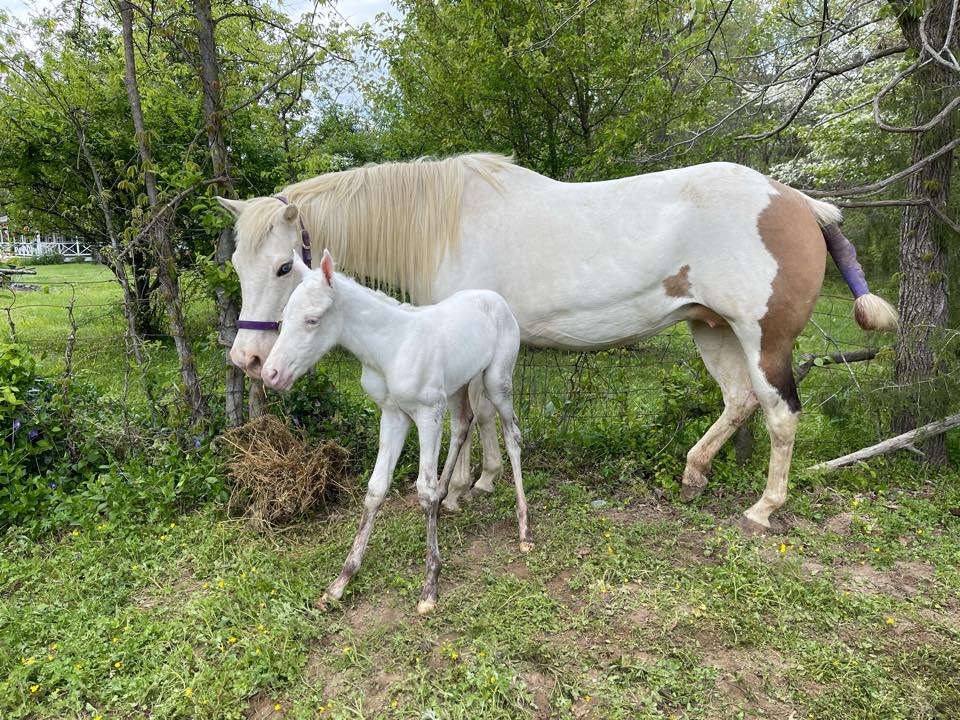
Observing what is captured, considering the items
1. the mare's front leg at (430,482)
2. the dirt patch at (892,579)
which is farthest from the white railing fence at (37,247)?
the dirt patch at (892,579)

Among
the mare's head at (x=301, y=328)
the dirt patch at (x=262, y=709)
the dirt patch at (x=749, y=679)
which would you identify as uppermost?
the mare's head at (x=301, y=328)

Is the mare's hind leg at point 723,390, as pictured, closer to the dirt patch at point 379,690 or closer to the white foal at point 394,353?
the white foal at point 394,353

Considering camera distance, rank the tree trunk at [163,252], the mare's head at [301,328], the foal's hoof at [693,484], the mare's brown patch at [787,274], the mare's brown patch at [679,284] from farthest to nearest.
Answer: the foal's hoof at [693,484], the tree trunk at [163,252], the mare's brown patch at [679,284], the mare's brown patch at [787,274], the mare's head at [301,328]

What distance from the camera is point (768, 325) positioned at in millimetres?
2910

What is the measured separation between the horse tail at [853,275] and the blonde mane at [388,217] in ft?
6.18

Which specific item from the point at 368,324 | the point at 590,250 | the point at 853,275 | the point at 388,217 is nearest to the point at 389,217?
the point at 388,217

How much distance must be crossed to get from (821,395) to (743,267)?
152cm

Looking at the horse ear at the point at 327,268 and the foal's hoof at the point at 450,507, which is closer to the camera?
the horse ear at the point at 327,268

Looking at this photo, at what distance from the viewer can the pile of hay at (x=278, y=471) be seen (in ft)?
10.3

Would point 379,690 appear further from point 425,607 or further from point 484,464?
point 484,464

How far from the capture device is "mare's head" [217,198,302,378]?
272cm


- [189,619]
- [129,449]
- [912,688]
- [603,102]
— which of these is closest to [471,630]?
[189,619]

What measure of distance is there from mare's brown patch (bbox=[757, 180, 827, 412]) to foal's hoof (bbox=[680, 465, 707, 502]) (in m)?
0.76

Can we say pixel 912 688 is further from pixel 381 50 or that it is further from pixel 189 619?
pixel 381 50
